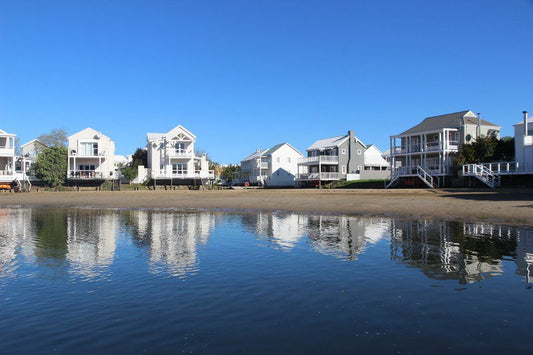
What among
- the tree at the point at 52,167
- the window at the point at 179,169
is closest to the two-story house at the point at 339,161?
the window at the point at 179,169

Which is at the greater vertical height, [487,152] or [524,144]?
[524,144]

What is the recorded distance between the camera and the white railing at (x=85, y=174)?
5825 centimetres

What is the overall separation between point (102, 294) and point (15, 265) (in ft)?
15.4

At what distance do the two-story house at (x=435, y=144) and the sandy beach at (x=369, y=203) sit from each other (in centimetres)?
1112

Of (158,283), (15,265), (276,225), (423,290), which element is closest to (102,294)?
(158,283)

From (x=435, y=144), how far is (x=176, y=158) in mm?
35806

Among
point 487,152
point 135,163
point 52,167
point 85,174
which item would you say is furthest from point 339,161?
point 52,167

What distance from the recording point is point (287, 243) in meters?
16.1

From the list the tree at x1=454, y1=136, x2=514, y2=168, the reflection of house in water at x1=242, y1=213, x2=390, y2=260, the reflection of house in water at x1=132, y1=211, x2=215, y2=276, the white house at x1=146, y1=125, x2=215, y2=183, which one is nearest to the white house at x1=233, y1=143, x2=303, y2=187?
the white house at x1=146, y1=125, x2=215, y2=183

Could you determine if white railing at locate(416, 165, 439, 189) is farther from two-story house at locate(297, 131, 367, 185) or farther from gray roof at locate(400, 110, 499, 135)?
two-story house at locate(297, 131, 367, 185)

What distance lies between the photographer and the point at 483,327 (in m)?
7.14

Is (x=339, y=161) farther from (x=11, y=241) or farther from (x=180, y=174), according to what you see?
(x=11, y=241)

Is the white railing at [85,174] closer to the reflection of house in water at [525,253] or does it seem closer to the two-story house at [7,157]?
the two-story house at [7,157]

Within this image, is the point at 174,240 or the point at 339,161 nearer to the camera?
the point at 174,240
